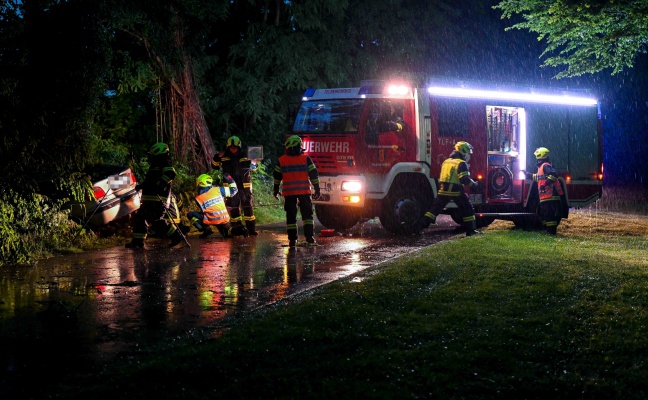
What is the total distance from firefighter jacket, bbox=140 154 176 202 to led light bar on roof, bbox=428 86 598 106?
530 cm

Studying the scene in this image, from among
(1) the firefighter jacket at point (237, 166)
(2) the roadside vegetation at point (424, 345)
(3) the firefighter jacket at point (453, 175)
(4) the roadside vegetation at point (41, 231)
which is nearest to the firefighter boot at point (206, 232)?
(4) the roadside vegetation at point (41, 231)

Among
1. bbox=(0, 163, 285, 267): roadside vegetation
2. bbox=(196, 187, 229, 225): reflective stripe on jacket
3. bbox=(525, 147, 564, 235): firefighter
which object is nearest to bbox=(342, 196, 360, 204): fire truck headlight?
bbox=(196, 187, 229, 225): reflective stripe on jacket

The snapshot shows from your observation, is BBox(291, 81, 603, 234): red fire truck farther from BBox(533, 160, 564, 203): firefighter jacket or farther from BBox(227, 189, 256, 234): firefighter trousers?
BBox(227, 189, 256, 234): firefighter trousers

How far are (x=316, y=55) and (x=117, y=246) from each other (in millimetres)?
13125

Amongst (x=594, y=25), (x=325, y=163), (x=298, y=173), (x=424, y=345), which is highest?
(x=594, y=25)

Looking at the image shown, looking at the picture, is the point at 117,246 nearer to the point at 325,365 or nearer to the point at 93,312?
the point at 93,312

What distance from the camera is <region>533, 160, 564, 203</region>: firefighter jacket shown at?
1552 cm

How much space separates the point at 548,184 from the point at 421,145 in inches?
103

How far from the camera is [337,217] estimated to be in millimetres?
16172

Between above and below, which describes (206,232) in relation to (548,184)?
below

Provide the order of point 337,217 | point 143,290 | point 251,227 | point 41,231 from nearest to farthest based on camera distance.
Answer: point 143,290 < point 41,231 < point 251,227 < point 337,217

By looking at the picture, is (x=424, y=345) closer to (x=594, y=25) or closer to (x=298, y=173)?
(x=298, y=173)

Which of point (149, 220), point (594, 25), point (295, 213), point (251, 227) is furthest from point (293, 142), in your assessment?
point (594, 25)

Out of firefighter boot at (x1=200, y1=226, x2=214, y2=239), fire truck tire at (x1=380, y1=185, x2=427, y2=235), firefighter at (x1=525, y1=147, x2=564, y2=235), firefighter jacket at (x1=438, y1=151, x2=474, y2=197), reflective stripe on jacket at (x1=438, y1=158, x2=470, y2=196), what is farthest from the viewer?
firefighter at (x1=525, y1=147, x2=564, y2=235)
